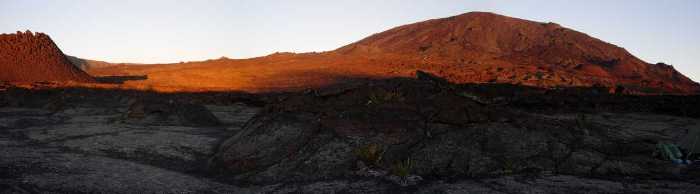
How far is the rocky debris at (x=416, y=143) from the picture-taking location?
6109mm

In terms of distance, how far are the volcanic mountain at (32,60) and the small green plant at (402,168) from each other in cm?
1876

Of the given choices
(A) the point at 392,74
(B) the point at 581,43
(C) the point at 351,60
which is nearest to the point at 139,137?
(A) the point at 392,74

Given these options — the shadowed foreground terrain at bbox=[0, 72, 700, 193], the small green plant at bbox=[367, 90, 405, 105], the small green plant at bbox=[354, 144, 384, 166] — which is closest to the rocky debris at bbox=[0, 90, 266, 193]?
the shadowed foreground terrain at bbox=[0, 72, 700, 193]

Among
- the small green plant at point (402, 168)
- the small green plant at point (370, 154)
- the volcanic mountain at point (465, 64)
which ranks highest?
the volcanic mountain at point (465, 64)

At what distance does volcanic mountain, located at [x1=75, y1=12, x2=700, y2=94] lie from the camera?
88.6 ft

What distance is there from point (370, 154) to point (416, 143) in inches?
28.0

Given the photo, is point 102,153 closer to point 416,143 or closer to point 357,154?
point 357,154

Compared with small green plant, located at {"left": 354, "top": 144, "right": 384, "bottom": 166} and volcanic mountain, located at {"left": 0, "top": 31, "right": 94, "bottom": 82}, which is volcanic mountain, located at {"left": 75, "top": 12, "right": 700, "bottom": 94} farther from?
small green plant, located at {"left": 354, "top": 144, "right": 384, "bottom": 166}

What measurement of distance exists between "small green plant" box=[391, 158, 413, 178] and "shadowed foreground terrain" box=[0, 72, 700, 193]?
14mm

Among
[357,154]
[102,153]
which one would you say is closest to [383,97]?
[357,154]

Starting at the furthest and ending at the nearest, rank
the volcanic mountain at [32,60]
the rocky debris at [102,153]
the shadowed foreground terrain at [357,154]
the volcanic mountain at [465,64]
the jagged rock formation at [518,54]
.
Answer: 1. the jagged rock formation at [518,54]
2. the volcanic mountain at [465,64]
3. the volcanic mountain at [32,60]
4. the shadowed foreground terrain at [357,154]
5. the rocky debris at [102,153]

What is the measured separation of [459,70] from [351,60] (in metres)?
7.77

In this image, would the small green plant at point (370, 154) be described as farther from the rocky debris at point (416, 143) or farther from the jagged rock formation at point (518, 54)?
the jagged rock formation at point (518, 54)

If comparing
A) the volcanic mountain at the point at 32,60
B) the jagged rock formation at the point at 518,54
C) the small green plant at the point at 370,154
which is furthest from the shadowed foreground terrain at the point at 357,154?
the jagged rock formation at the point at 518,54
